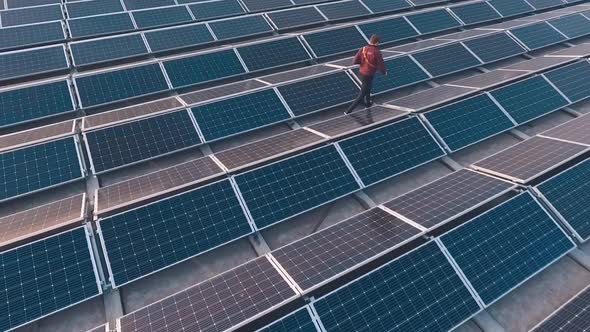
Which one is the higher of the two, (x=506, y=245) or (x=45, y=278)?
(x=506, y=245)

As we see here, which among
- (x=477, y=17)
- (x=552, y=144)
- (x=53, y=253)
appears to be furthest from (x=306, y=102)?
(x=477, y=17)

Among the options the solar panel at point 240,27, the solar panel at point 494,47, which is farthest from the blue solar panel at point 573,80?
the solar panel at point 240,27

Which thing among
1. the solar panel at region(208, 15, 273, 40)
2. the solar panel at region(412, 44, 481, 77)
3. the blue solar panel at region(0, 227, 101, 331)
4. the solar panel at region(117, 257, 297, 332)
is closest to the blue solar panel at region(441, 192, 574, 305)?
the solar panel at region(117, 257, 297, 332)

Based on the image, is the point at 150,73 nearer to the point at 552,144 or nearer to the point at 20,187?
the point at 20,187

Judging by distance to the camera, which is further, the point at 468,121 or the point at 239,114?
the point at 239,114

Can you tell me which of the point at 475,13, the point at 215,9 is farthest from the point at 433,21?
the point at 215,9

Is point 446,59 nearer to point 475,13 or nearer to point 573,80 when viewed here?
point 573,80
